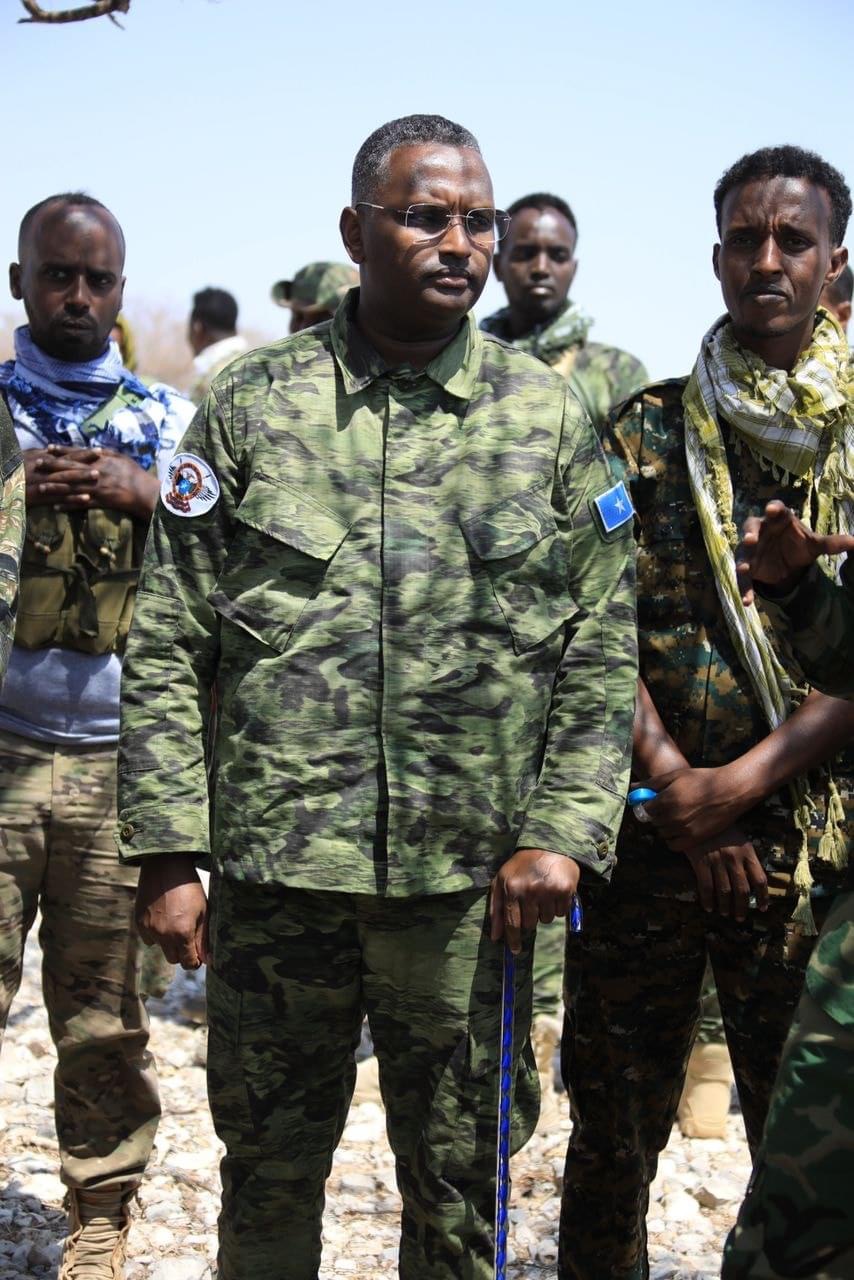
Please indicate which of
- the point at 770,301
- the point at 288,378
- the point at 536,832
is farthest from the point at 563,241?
the point at 536,832

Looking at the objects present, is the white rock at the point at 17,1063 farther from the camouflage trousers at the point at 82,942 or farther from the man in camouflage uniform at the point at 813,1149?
the man in camouflage uniform at the point at 813,1149

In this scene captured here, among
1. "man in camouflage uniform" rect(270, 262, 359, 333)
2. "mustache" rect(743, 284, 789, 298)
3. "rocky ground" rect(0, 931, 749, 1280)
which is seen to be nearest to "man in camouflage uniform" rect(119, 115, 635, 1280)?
"mustache" rect(743, 284, 789, 298)

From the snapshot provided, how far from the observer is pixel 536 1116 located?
3.07 m

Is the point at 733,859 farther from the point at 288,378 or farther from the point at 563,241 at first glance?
the point at 563,241

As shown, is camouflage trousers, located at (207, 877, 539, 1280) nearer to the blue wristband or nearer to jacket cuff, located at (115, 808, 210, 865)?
jacket cuff, located at (115, 808, 210, 865)

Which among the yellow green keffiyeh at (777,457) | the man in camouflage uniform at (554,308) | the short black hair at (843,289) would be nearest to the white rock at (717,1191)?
the yellow green keffiyeh at (777,457)

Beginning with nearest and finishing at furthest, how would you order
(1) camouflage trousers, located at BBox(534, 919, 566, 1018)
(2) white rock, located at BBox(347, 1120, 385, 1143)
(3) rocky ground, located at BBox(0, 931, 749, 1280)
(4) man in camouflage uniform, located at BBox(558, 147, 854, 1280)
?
(4) man in camouflage uniform, located at BBox(558, 147, 854, 1280), (3) rocky ground, located at BBox(0, 931, 749, 1280), (2) white rock, located at BBox(347, 1120, 385, 1143), (1) camouflage trousers, located at BBox(534, 919, 566, 1018)

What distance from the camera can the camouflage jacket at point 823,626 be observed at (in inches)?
104

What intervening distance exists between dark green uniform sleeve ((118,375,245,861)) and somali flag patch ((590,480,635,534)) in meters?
0.69

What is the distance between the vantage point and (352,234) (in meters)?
3.10

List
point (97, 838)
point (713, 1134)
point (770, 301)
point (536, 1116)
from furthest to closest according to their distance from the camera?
point (713, 1134) → point (97, 838) → point (770, 301) → point (536, 1116)

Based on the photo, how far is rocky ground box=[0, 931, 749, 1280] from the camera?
13.2ft

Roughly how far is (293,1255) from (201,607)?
126cm

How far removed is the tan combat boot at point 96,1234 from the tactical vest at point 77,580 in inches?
52.0
